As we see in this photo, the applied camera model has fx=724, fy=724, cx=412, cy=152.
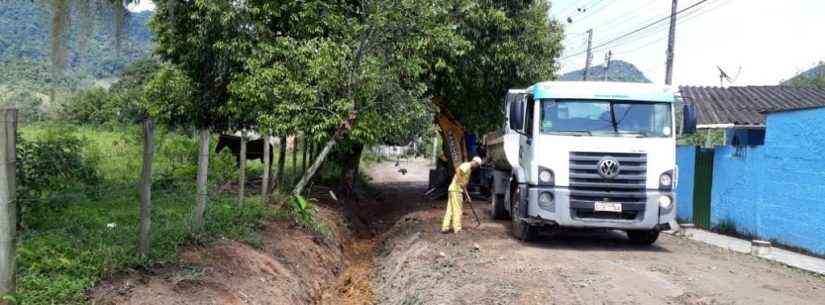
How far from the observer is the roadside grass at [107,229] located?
6.09 metres

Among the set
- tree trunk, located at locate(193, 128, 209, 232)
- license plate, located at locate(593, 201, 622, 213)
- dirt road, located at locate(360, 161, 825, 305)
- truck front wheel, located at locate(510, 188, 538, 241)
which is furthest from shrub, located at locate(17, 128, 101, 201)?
license plate, located at locate(593, 201, 622, 213)

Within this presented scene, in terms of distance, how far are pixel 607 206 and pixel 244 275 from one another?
18.8ft

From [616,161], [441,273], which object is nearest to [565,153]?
[616,161]

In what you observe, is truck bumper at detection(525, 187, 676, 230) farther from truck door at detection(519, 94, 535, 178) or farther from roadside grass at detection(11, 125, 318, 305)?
roadside grass at detection(11, 125, 318, 305)

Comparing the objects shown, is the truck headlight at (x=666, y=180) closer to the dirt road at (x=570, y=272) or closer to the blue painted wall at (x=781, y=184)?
the dirt road at (x=570, y=272)

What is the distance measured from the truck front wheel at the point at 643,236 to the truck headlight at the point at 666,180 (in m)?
0.97

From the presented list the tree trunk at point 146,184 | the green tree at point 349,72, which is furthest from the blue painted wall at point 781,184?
the tree trunk at point 146,184

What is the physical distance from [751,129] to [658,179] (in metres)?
6.68

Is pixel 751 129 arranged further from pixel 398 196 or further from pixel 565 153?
pixel 398 196

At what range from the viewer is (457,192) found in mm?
12859

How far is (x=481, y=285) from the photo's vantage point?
8703 mm

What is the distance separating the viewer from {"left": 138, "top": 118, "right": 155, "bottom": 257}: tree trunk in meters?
6.79

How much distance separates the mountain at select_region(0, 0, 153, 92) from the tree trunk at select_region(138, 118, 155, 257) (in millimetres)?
3843

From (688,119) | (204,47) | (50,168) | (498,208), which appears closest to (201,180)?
(50,168)
